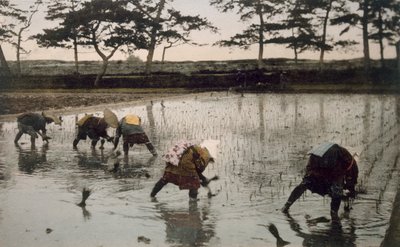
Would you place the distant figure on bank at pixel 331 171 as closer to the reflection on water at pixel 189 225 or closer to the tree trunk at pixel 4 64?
the reflection on water at pixel 189 225

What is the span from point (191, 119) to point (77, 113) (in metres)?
4.35

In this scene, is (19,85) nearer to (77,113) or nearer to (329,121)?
(77,113)

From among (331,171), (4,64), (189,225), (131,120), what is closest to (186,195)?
(189,225)

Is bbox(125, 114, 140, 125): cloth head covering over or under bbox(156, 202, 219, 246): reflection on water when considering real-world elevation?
over

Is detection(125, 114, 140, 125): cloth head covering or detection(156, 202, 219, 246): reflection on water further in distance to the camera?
detection(125, 114, 140, 125): cloth head covering

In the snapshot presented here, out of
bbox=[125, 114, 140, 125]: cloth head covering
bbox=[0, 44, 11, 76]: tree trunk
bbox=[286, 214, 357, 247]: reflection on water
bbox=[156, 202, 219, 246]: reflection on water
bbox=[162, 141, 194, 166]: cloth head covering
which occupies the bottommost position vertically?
bbox=[286, 214, 357, 247]: reflection on water

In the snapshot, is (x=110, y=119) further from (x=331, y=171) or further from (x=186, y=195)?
(x=331, y=171)

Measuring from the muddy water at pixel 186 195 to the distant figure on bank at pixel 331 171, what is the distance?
14.4 inches

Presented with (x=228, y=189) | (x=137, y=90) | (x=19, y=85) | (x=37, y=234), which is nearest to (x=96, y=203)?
(x=37, y=234)

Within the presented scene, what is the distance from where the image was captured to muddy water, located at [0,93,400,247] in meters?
4.95

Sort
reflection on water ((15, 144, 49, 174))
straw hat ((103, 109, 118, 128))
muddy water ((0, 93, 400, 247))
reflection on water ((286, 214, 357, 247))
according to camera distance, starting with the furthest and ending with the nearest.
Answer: straw hat ((103, 109, 118, 128)) → reflection on water ((15, 144, 49, 174)) → muddy water ((0, 93, 400, 247)) → reflection on water ((286, 214, 357, 247))

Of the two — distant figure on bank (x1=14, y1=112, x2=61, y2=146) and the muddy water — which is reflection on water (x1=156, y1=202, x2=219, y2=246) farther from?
distant figure on bank (x1=14, y1=112, x2=61, y2=146)

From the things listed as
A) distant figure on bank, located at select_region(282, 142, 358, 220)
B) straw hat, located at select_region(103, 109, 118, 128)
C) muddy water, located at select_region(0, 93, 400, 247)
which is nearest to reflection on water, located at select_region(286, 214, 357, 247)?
muddy water, located at select_region(0, 93, 400, 247)

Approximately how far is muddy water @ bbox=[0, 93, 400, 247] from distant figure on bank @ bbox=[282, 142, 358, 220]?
14.4 inches
